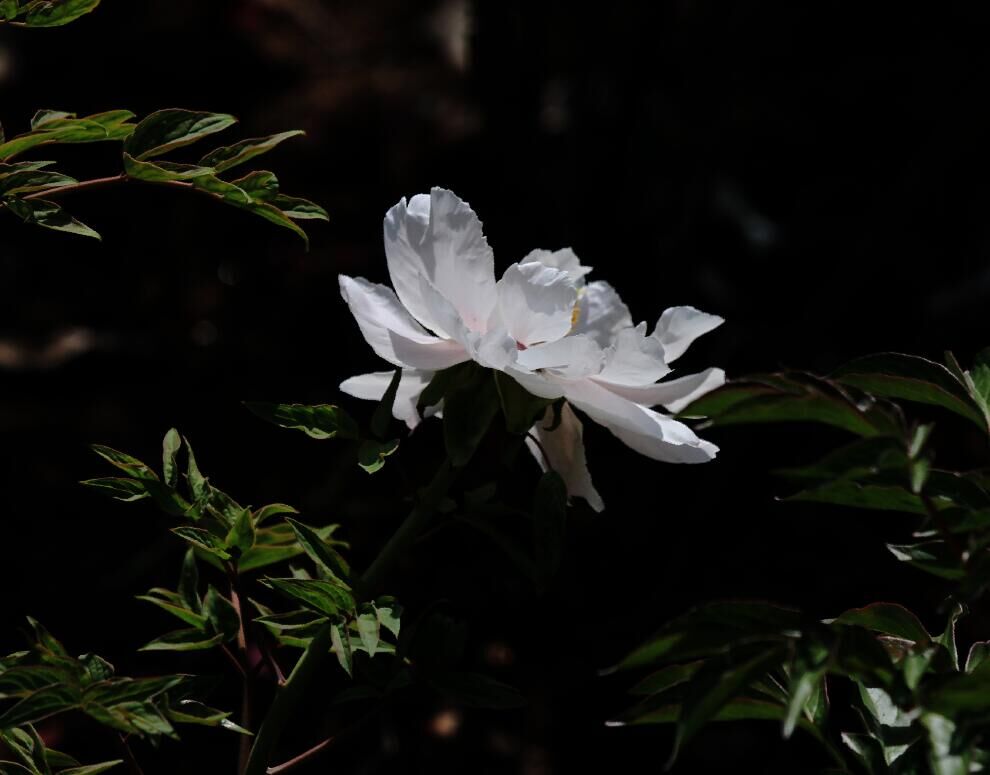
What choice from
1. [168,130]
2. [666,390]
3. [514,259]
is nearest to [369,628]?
[666,390]

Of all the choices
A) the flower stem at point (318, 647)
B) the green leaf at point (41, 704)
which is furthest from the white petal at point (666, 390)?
the green leaf at point (41, 704)

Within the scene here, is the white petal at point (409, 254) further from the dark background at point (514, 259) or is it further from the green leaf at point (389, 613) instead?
the dark background at point (514, 259)

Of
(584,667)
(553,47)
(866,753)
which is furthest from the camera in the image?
(553,47)

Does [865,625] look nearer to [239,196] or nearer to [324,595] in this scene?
[324,595]

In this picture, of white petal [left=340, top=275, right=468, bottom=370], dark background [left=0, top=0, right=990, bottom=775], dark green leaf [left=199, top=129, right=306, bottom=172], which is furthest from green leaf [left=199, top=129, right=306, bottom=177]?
dark background [left=0, top=0, right=990, bottom=775]

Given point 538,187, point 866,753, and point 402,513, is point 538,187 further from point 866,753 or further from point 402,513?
point 866,753

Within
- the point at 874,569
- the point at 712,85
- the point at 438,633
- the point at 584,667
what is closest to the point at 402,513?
the point at 584,667

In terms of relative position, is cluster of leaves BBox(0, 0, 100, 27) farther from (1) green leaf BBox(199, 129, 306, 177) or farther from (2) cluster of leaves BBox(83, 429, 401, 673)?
(2) cluster of leaves BBox(83, 429, 401, 673)
